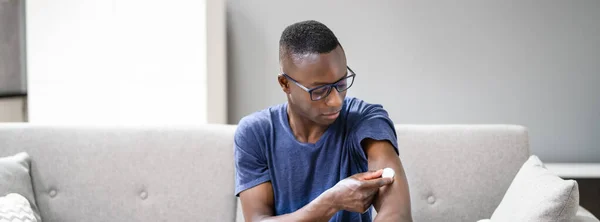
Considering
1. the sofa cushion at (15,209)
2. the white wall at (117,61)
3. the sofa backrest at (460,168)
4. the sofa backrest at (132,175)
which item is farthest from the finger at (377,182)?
the white wall at (117,61)

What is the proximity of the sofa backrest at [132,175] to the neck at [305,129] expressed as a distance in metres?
0.54

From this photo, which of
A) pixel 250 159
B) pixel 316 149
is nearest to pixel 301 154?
pixel 316 149

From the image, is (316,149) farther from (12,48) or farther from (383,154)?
(12,48)

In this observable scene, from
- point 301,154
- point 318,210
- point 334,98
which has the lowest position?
point 318,210

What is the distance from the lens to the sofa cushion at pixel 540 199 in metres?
1.68

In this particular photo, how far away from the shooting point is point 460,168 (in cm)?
221

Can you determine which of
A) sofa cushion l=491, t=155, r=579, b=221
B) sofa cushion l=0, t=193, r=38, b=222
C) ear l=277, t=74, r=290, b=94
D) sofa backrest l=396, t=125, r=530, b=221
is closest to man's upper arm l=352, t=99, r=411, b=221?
ear l=277, t=74, r=290, b=94

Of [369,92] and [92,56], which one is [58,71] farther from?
[369,92]

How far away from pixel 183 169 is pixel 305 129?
0.65 metres

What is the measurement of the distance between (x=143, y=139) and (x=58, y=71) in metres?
1.05

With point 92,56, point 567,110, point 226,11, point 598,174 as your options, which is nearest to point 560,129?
point 567,110

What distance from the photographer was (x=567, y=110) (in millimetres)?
3320

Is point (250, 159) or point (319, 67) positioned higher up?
point (319, 67)

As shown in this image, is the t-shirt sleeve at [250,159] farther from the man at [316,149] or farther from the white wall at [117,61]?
the white wall at [117,61]
